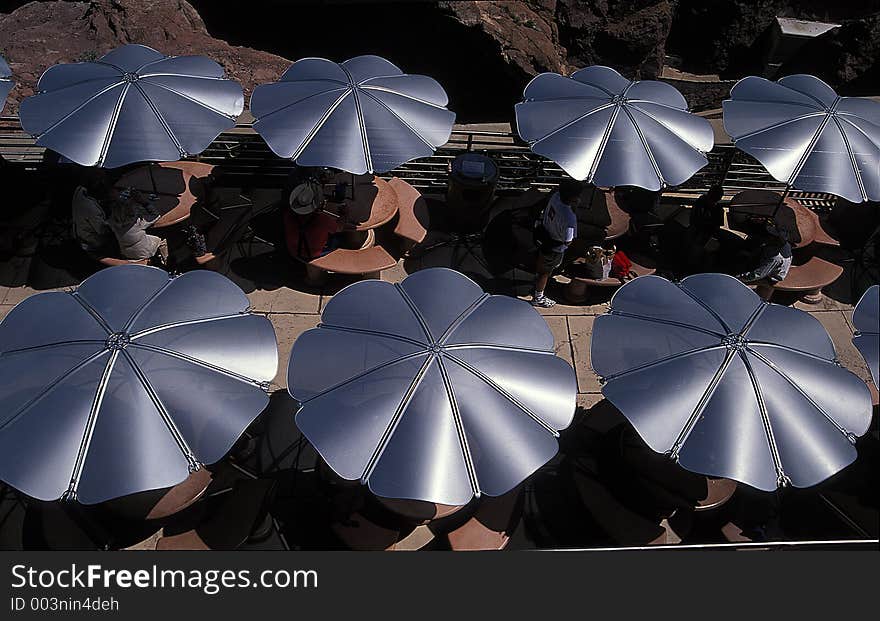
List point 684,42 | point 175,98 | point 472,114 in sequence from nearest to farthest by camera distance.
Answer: point 175,98 → point 472,114 → point 684,42

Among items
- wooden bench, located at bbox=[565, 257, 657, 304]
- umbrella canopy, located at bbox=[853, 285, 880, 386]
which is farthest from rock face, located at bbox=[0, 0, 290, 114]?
umbrella canopy, located at bbox=[853, 285, 880, 386]

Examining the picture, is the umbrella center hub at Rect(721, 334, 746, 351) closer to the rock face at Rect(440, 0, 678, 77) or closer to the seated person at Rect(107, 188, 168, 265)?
the seated person at Rect(107, 188, 168, 265)

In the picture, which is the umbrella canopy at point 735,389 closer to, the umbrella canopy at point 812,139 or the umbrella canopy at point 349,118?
Answer: the umbrella canopy at point 812,139

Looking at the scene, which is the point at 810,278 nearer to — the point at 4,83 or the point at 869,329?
the point at 869,329

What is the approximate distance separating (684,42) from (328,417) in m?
23.1

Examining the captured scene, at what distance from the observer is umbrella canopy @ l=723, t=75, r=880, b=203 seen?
7.94 m

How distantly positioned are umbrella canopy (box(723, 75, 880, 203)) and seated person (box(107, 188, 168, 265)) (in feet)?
25.6

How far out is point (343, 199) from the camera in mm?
8250

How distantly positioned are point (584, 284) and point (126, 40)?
12.2m

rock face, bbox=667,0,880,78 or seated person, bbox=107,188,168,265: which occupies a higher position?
rock face, bbox=667,0,880,78

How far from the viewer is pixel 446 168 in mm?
10078
